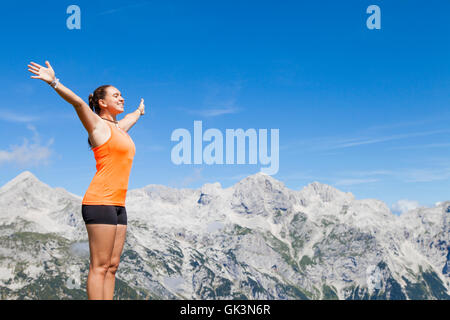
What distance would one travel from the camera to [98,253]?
812 cm

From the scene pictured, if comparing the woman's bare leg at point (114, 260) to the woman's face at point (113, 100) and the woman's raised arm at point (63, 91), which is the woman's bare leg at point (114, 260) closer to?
the woman's raised arm at point (63, 91)

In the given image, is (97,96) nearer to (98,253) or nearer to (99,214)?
(99,214)

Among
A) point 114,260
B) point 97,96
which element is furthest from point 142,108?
point 114,260

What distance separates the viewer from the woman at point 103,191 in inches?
316

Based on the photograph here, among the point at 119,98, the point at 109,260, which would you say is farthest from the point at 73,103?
the point at 109,260

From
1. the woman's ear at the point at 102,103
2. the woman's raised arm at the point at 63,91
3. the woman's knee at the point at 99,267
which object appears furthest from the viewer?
the woman's ear at the point at 102,103

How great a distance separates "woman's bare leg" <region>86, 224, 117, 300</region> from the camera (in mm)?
8055

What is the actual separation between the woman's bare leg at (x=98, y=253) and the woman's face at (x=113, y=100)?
92.2 inches

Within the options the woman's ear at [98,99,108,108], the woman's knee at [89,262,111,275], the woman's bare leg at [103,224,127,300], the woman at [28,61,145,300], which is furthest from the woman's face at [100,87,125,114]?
the woman's knee at [89,262,111,275]

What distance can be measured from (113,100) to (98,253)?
2.92m

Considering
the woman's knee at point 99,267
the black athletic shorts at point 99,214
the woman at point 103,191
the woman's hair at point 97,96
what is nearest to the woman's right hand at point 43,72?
the woman at point 103,191
